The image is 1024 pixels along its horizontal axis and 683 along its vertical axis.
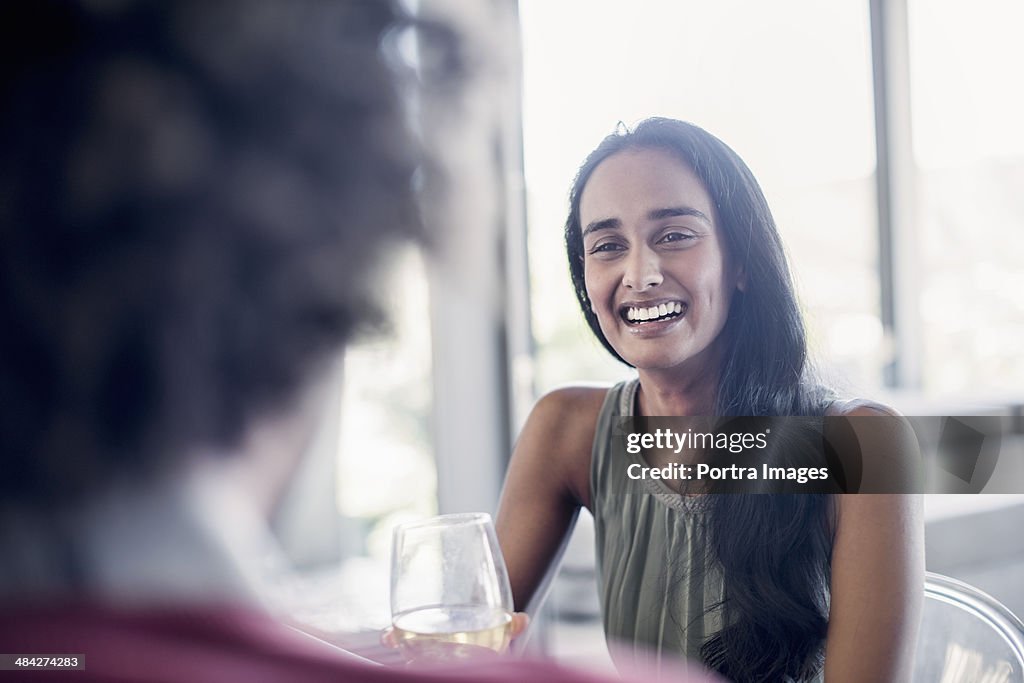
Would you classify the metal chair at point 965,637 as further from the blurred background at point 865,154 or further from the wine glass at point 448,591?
the wine glass at point 448,591

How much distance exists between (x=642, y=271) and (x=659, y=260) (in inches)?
0.9

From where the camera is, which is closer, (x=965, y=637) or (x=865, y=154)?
(x=965, y=637)

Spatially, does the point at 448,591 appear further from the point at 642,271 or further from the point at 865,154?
the point at 865,154

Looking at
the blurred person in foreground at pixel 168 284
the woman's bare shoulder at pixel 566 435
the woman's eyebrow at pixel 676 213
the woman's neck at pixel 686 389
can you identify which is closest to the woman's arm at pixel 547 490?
the woman's bare shoulder at pixel 566 435

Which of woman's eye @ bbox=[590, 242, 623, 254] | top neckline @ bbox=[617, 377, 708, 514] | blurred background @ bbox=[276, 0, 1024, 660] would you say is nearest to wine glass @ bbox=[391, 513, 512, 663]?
blurred background @ bbox=[276, 0, 1024, 660]

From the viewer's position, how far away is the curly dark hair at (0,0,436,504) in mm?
304

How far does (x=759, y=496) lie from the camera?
91 centimetres

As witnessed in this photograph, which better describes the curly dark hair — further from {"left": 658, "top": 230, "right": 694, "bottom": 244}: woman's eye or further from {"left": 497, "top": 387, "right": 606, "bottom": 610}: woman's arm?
{"left": 497, "top": 387, "right": 606, "bottom": 610}: woman's arm

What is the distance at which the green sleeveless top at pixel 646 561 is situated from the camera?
0.96m

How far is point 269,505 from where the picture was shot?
35cm

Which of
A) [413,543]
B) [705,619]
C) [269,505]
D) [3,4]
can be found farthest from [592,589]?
[3,4]

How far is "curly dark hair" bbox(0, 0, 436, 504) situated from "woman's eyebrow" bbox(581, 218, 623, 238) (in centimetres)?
71

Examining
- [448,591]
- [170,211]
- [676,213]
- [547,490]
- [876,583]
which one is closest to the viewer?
[170,211]

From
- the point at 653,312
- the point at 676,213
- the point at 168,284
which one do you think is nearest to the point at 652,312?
the point at 653,312
